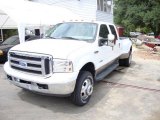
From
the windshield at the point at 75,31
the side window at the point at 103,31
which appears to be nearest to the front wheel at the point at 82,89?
the windshield at the point at 75,31

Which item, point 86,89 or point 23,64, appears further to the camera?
point 86,89

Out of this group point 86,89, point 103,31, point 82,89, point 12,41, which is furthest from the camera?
point 12,41

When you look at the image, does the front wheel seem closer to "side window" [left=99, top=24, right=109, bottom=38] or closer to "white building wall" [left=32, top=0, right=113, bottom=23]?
"side window" [left=99, top=24, right=109, bottom=38]

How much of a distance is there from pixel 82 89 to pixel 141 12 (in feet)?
82.0

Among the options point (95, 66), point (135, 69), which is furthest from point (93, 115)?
point (135, 69)

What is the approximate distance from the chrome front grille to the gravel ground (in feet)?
2.74

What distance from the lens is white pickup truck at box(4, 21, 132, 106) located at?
5164 mm

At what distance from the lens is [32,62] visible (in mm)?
5328

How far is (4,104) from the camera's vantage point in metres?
5.71

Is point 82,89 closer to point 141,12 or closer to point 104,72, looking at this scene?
point 104,72

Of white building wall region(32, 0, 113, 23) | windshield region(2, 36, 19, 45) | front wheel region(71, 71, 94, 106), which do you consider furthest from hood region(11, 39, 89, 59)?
white building wall region(32, 0, 113, 23)

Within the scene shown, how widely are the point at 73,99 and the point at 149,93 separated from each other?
2.49 metres

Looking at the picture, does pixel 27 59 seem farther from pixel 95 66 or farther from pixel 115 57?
pixel 115 57

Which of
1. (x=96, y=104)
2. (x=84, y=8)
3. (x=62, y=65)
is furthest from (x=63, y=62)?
(x=84, y=8)
